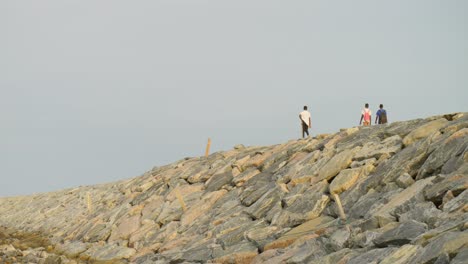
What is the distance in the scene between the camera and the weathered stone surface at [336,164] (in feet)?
69.5

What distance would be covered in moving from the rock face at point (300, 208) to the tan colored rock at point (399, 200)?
0.05 metres

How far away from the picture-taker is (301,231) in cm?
1756

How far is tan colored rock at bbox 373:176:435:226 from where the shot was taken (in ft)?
47.3

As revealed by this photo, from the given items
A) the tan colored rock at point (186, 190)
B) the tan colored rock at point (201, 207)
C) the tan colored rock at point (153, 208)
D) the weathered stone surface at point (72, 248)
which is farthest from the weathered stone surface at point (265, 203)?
the weathered stone surface at point (72, 248)

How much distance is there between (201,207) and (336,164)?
8.37 metres

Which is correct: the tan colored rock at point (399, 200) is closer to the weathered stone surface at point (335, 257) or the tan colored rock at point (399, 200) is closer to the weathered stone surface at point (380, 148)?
the weathered stone surface at point (335, 257)

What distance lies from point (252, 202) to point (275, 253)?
22.4 feet

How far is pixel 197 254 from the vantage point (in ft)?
66.0

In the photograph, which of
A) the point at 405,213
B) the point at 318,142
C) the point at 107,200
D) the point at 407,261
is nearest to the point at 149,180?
the point at 107,200

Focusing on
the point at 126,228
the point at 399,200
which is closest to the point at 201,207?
the point at 126,228

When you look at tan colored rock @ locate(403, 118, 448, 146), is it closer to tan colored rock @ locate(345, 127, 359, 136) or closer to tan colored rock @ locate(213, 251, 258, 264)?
tan colored rock @ locate(345, 127, 359, 136)

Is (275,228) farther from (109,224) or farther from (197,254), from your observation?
(109,224)

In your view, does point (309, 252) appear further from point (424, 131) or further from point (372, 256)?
point (424, 131)

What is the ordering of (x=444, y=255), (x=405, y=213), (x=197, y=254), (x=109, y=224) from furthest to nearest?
(x=109, y=224)
(x=197, y=254)
(x=405, y=213)
(x=444, y=255)
